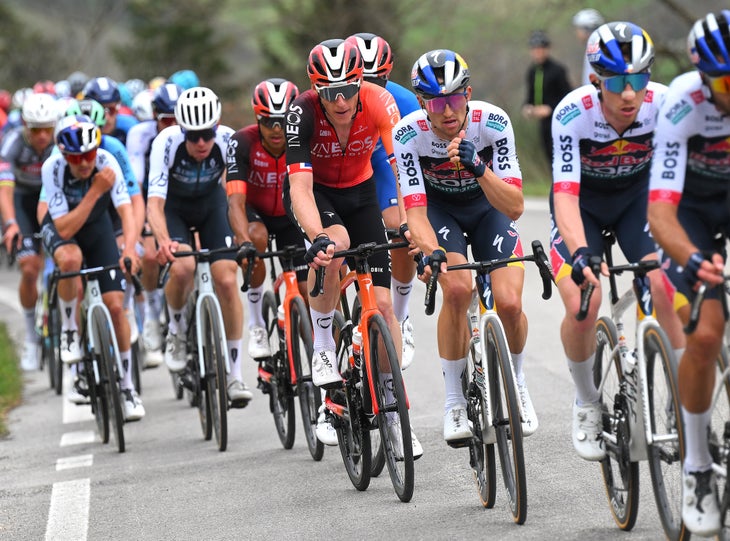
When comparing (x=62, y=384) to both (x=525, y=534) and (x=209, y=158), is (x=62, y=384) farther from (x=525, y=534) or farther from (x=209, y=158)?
(x=525, y=534)

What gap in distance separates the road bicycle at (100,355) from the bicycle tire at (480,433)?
328cm

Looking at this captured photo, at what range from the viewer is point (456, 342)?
23.4 feet

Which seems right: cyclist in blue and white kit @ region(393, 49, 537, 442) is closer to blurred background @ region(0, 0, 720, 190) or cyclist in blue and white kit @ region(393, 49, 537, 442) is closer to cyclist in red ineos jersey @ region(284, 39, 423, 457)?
cyclist in red ineos jersey @ region(284, 39, 423, 457)

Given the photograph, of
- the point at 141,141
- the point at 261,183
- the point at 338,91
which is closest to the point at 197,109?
the point at 261,183

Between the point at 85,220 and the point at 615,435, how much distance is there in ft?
17.1

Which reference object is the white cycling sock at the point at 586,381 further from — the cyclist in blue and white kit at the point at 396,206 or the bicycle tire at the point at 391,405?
the cyclist in blue and white kit at the point at 396,206

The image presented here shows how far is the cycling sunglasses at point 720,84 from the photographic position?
16.4ft

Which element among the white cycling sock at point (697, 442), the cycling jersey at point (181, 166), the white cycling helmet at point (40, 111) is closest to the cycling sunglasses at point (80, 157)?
the cycling jersey at point (181, 166)

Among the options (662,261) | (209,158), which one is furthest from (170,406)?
(662,261)

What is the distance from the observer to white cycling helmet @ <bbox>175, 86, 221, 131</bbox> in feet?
31.9

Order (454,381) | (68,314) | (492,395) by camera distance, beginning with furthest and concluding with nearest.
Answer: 1. (68,314)
2. (454,381)
3. (492,395)

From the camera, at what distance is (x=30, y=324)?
13.9 meters

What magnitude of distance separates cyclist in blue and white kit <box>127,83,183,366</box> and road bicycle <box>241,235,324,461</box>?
2.64 metres

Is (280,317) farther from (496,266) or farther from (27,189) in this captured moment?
(27,189)
